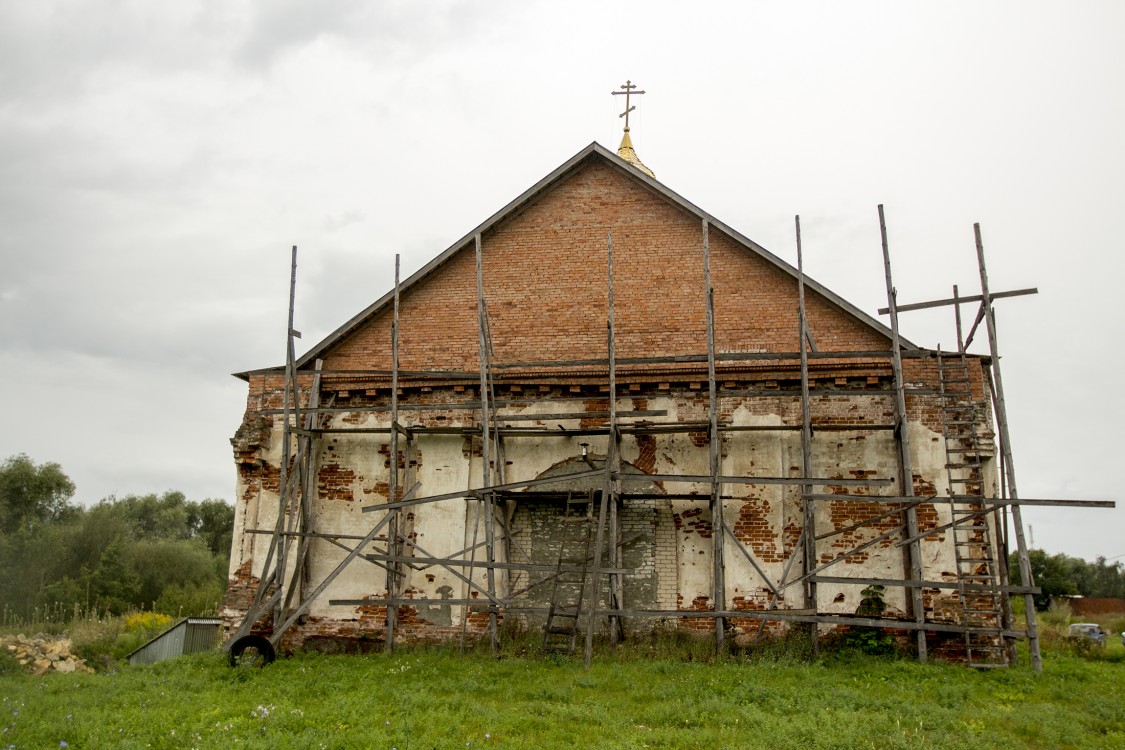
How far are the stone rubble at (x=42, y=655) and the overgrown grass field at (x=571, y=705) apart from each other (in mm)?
2287

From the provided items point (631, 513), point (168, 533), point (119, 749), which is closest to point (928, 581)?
point (631, 513)

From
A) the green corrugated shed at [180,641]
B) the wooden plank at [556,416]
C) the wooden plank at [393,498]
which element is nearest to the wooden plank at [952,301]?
the wooden plank at [556,416]

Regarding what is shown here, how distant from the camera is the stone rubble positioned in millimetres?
14023

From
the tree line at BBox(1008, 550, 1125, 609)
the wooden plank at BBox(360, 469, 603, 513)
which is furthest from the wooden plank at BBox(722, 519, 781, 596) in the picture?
the tree line at BBox(1008, 550, 1125, 609)

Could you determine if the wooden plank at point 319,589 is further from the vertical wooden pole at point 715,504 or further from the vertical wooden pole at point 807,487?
the vertical wooden pole at point 807,487

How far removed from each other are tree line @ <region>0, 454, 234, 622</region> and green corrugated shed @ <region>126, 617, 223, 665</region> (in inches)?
306

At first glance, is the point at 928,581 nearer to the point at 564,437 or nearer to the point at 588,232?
the point at 564,437

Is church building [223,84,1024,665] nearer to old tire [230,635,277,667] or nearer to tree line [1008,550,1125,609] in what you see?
old tire [230,635,277,667]

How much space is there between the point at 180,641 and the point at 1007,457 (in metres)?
14.8

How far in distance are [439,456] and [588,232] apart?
4.60 m

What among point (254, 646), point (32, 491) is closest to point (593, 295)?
point (254, 646)

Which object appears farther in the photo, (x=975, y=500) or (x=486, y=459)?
(x=486, y=459)

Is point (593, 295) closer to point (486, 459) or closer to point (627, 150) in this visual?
point (486, 459)

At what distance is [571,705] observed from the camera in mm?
9289
